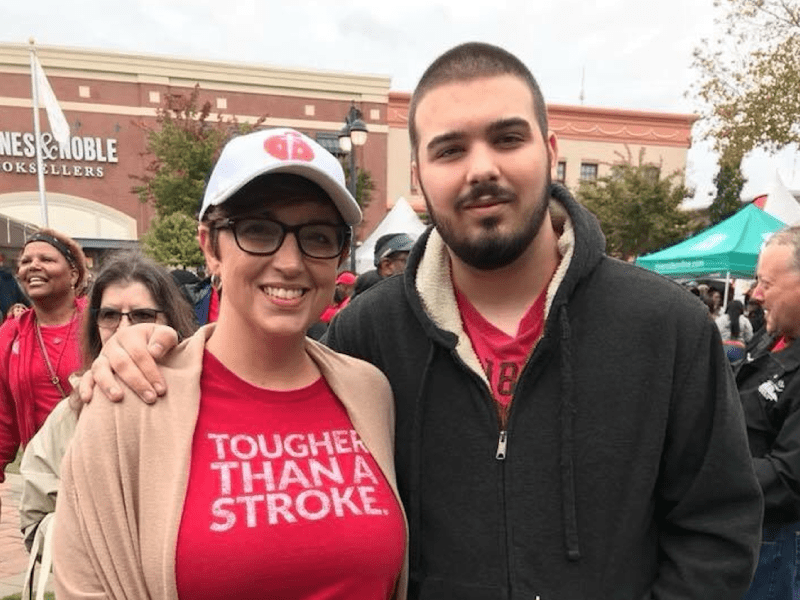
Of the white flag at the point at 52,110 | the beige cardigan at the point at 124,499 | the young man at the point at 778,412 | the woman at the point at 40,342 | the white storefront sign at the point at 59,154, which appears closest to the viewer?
the beige cardigan at the point at 124,499

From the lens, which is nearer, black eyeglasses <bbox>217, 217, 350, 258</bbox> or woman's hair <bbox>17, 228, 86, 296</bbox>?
black eyeglasses <bbox>217, 217, 350, 258</bbox>

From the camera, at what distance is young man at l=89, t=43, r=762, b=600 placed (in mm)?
1631

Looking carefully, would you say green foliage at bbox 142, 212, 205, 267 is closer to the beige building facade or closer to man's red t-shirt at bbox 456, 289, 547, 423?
the beige building facade

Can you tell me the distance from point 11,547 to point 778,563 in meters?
5.03

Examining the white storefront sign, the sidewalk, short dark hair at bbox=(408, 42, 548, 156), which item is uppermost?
the white storefront sign

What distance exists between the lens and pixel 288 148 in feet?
5.13

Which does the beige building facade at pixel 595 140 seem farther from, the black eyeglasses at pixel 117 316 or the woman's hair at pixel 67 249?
the black eyeglasses at pixel 117 316

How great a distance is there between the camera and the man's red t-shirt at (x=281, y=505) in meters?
1.38

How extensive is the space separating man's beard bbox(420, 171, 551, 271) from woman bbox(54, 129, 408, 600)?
0.87 feet

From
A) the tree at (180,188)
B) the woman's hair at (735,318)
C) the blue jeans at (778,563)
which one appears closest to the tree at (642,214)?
the tree at (180,188)

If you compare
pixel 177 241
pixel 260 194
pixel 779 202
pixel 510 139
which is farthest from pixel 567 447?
pixel 177 241

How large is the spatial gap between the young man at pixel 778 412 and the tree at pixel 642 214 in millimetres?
20648

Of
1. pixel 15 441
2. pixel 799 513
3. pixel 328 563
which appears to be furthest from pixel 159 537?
pixel 15 441

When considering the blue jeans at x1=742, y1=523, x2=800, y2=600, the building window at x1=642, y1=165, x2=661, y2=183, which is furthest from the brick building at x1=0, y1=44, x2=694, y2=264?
the blue jeans at x1=742, y1=523, x2=800, y2=600
